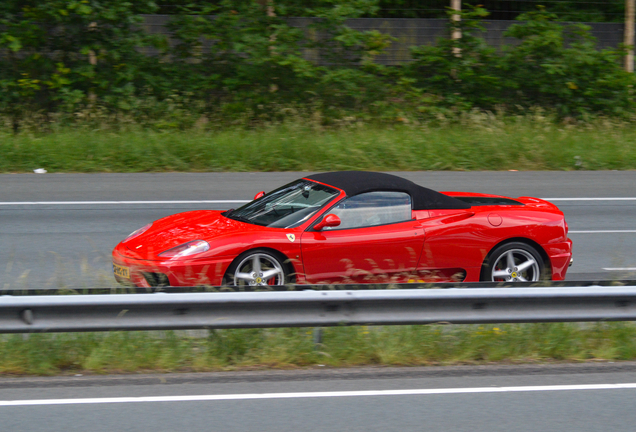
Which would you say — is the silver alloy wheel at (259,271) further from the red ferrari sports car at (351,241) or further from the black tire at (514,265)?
the black tire at (514,265)

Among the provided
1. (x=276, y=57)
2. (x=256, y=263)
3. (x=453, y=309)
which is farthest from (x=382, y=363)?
(x=276, y=57)

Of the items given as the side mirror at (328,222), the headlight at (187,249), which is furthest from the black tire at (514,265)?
the headlight at (187,249)

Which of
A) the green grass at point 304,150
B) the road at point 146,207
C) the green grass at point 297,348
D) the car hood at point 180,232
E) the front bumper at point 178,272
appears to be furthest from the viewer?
the green grass at point 304,150

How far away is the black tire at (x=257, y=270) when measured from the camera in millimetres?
6754

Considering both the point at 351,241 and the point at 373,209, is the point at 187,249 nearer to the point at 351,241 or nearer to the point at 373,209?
the point at 351,241

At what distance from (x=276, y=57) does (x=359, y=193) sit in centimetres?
Answer: 1363

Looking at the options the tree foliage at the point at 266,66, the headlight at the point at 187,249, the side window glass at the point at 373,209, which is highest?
the tree foliage at the point at 266,66

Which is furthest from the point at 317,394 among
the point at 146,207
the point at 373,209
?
the point at 146,207

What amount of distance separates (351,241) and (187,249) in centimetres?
156

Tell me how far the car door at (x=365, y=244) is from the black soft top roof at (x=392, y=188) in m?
0.08

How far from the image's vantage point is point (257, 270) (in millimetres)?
6805

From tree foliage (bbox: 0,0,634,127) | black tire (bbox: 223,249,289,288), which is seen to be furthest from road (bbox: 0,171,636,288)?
tree foliage (bbox: 0,0,634,127)

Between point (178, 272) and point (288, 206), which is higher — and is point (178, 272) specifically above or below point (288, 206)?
below

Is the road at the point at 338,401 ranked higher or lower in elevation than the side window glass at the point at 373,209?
lower
